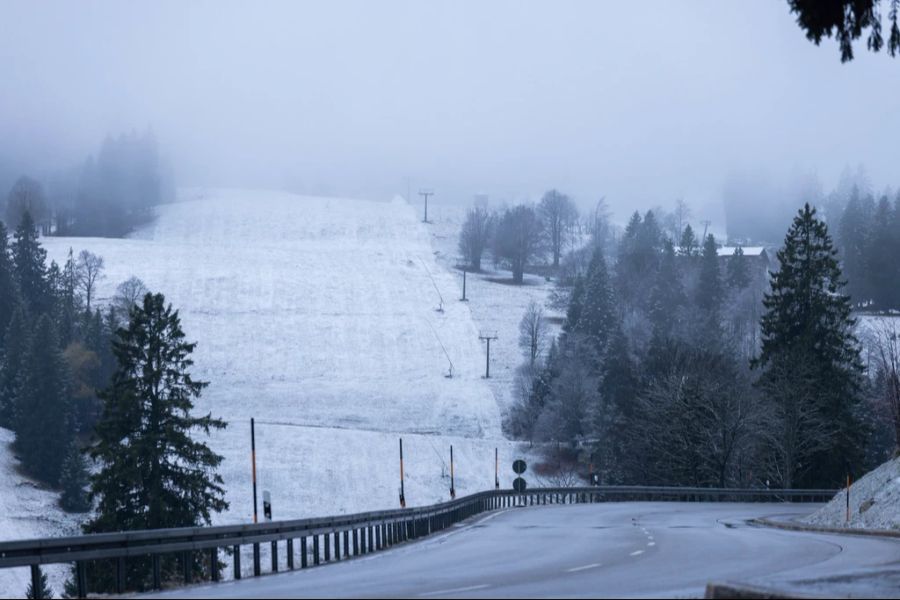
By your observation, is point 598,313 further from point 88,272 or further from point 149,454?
point 149,454

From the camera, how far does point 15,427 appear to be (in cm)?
9250

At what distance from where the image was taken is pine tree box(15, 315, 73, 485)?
87.2 metres

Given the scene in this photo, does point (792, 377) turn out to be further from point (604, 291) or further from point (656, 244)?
point (656, 244)

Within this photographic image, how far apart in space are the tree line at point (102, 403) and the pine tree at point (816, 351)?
3465cm

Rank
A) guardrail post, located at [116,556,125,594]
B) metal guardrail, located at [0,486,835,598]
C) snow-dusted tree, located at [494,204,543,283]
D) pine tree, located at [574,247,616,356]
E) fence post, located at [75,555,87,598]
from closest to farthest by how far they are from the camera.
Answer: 1. fence post, located at [75,555,87,598]
2. metal guardrail, located at [0,486,835,598]
3. guardrail post, located at [116,556,125,594]
4. pine tree, located at [574,247,616,356]
5. snow-dusted tree, located at [494,204,543,283]

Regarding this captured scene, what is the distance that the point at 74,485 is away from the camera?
8000 cm

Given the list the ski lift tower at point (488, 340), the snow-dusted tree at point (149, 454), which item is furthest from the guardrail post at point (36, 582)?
the ski lift tower at point (488, 340)

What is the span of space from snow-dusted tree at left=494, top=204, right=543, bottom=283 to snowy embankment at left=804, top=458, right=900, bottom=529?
451ft

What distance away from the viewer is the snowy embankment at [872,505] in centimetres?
3253

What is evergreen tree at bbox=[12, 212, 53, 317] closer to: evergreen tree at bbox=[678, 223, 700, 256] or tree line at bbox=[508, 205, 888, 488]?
tree line at bbox=[508, 205, 888, 488]

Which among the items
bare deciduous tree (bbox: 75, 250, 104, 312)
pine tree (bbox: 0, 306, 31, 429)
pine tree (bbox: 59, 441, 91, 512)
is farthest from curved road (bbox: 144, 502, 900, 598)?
bare deciduous tree (bbox: 75, 250, 104, 312)

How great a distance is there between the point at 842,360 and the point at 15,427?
6018 cm

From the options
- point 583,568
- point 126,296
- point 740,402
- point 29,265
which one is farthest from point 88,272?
point 583,568

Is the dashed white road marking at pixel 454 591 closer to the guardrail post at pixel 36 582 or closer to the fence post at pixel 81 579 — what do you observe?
the fence post at pixel 81 579
